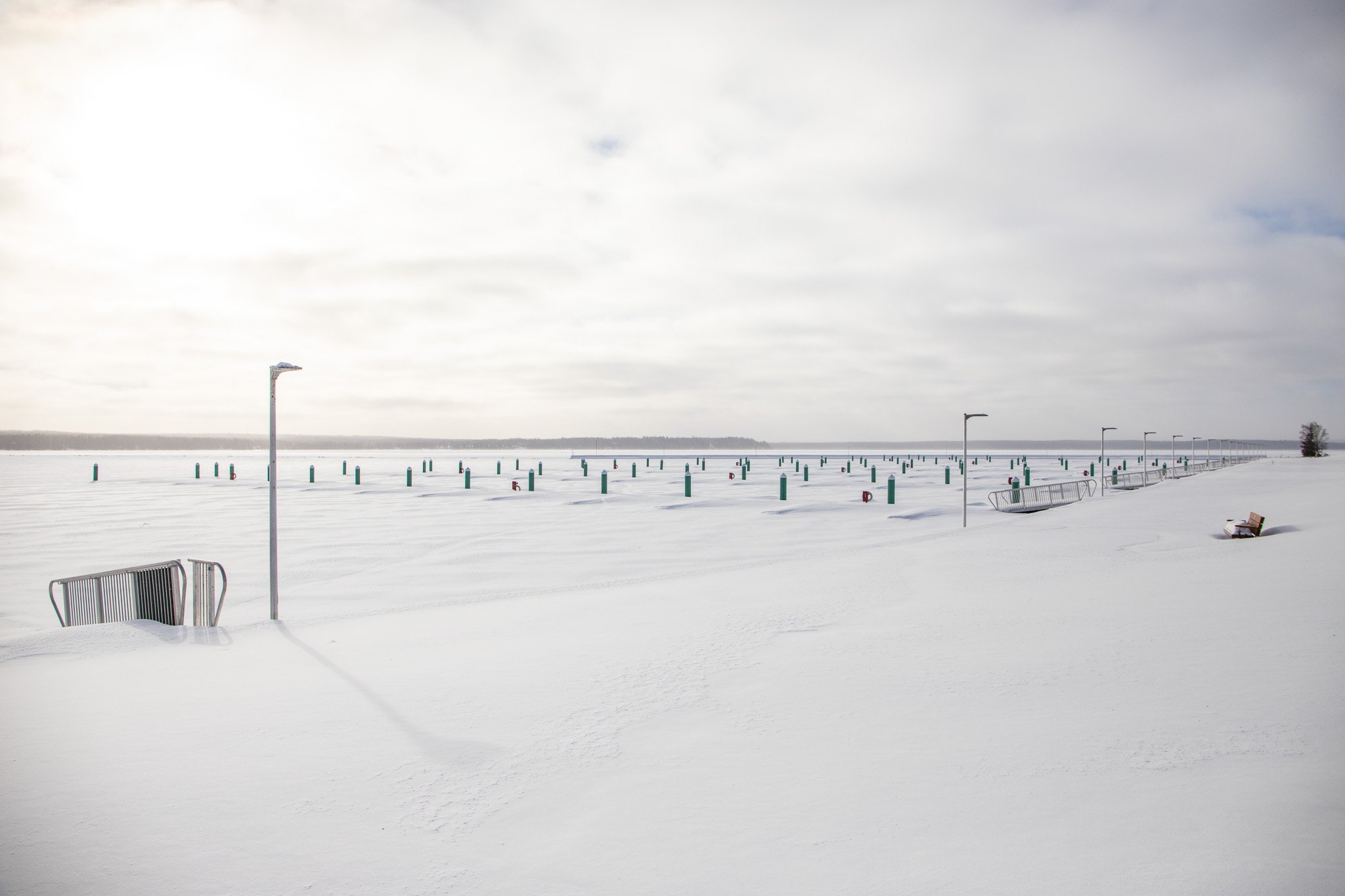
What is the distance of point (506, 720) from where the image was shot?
628cm

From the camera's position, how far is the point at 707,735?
5.90 metres

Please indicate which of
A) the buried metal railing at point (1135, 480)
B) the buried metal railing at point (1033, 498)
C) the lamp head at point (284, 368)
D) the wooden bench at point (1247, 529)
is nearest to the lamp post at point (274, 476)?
the lamp head at point (284, 368)

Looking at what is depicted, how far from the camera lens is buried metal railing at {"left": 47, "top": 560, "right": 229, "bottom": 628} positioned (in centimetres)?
1029

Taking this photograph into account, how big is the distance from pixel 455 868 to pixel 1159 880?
3.68 metres

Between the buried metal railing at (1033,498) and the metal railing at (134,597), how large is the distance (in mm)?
24910

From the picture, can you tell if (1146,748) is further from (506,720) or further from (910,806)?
(506,720)

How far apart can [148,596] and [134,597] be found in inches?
18.3

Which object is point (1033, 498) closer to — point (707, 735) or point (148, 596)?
point (707, 735)

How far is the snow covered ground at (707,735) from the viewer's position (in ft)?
13.6

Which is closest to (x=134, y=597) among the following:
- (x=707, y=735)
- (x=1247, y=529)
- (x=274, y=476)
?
(x=274, y=476)

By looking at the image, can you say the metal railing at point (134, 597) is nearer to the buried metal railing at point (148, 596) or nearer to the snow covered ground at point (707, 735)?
the buried metal railing at point (148, 596)

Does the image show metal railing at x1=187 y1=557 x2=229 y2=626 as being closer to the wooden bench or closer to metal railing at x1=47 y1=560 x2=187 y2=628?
metal railing at x1=47 y1=560 x2=187 y2=628

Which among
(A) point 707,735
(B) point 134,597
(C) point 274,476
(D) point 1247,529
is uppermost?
(C) point 274,476

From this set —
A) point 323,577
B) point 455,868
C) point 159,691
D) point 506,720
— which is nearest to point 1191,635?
point 506,720
